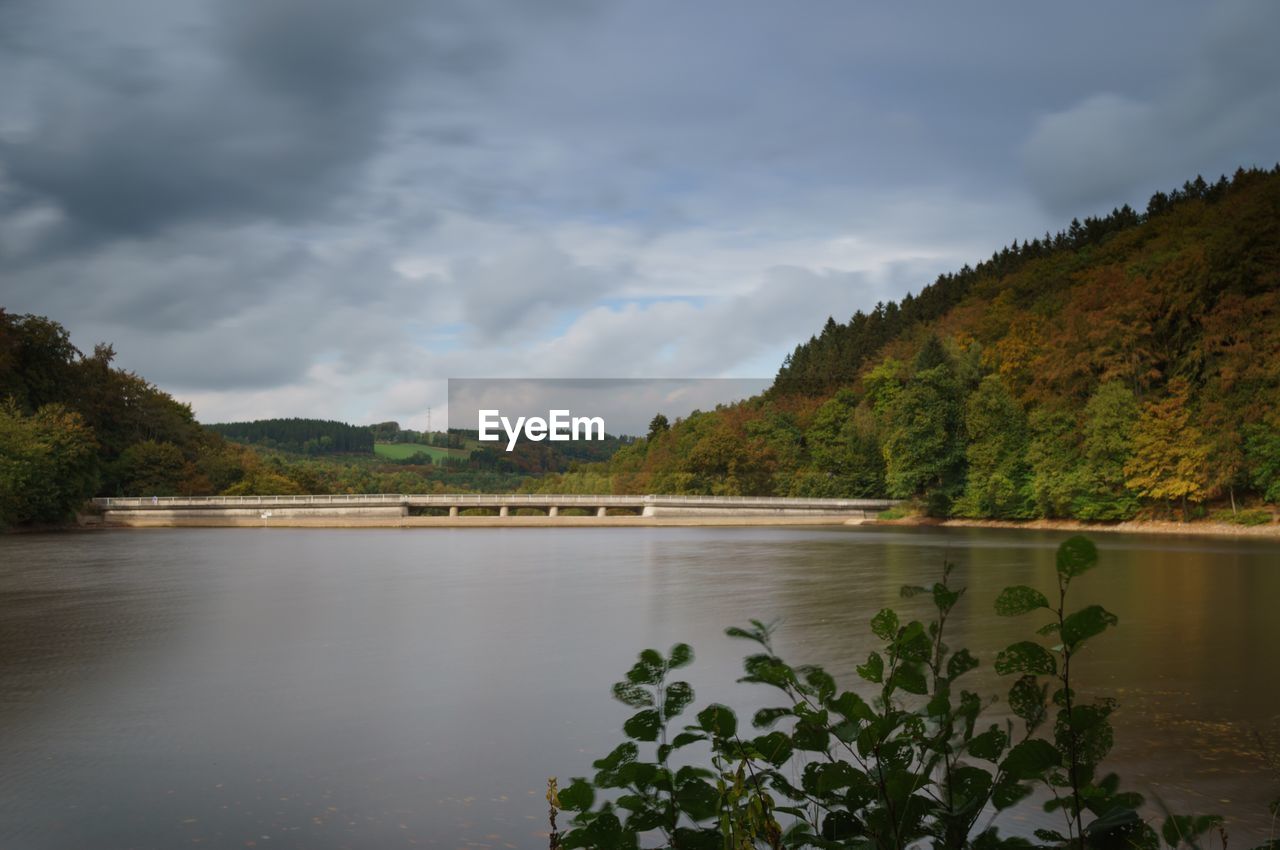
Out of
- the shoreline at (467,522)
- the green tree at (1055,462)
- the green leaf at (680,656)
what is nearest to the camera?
the green leaf at (680,656)

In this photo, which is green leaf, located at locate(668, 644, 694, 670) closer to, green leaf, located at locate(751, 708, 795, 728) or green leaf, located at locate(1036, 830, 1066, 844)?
green leaf, located at locate(751, 708, 795, 728)

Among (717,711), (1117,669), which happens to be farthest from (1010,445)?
(717,711)

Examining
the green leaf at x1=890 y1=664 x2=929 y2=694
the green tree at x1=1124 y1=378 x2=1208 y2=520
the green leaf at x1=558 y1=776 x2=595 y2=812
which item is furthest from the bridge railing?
the green leaf at x1=558 y1=776 x2=595 y2=812

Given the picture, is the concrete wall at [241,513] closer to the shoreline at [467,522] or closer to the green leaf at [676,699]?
the shoreline at [467,522]

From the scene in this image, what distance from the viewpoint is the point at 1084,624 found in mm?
1967

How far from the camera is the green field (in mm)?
176225

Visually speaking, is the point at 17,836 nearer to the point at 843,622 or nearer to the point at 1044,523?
the point at 843,622

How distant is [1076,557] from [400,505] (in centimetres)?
8659

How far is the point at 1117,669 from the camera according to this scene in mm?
14305

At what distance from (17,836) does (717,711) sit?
25.6ft

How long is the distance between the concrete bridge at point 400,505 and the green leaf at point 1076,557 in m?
80.9

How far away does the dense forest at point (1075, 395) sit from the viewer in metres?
52.3

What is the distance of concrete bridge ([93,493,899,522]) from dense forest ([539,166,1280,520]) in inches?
233

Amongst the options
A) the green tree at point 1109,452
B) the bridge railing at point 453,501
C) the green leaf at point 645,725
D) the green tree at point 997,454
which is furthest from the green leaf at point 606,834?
the bridge railing at point 453,501
